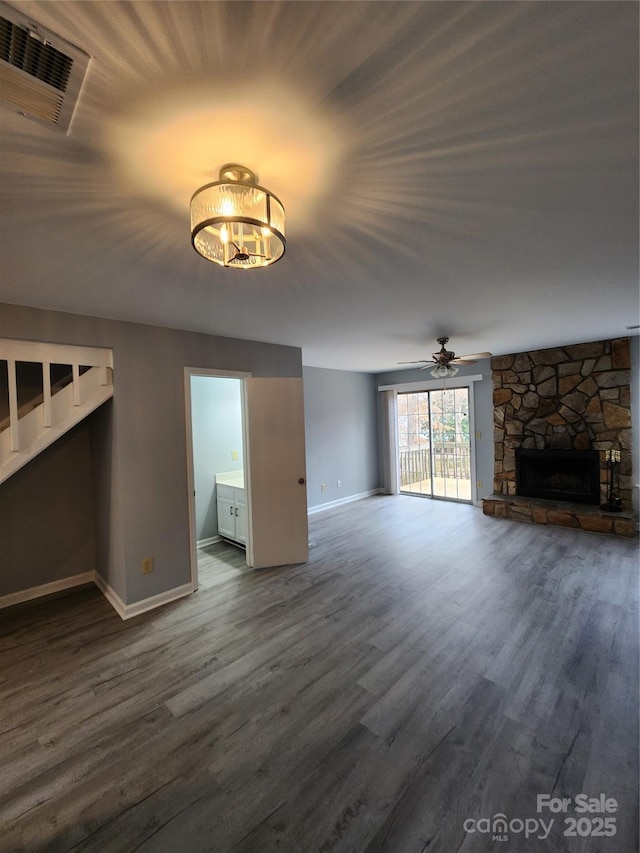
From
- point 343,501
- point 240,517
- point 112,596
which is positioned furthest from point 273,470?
point 343,501

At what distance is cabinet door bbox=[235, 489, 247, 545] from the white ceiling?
243 cm

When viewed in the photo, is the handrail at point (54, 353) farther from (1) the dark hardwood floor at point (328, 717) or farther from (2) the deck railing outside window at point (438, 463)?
(2) the deck railing outside window at point (438, 463)

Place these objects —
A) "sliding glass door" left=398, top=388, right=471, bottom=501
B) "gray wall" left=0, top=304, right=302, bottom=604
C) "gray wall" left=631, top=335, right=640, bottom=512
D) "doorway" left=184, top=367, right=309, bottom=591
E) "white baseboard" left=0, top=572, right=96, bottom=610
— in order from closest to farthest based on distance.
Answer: "gray wall" left=0, top=304, right=302, bottom=604 → "white baseboard" left=0, top=572, right=96, bottom=610 → "doorway" left=184, top=367, right=309, bottom=591 → "gray wall" left=631, top=335, right=640, bottom=512 → "sliding glass door" left=398, top=388, right=471, bottom=501

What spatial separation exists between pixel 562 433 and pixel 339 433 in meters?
3.41

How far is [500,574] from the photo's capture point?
10.9ft

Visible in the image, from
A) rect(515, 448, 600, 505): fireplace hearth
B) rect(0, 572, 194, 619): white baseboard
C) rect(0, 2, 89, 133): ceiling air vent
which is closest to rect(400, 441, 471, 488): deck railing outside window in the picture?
rect(515, 448, 600, 505): fireplace hearth

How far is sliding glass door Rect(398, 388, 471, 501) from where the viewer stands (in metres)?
6.10

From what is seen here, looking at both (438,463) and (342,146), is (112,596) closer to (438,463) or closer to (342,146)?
(342,146)

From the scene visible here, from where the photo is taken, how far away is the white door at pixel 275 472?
142 inches

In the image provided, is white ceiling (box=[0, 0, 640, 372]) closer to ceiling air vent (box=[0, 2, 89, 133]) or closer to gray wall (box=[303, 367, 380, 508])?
ceiling air vent (box=[0, 2, 89, 133])

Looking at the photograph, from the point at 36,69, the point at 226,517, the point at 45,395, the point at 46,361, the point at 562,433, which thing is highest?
the point at 36,69

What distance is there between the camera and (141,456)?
9.46ft

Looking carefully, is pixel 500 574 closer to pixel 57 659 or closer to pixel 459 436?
pixel 459 436

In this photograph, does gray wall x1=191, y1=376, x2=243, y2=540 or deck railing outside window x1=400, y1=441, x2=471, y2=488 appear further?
deck railing outside window x1=400, y1=441, x2=471, y2=488
